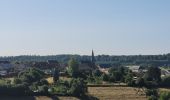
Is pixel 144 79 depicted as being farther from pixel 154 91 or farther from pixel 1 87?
pixel 1 87

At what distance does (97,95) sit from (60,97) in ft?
20.1

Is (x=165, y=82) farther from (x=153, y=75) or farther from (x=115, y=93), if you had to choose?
(x=115, y=93)

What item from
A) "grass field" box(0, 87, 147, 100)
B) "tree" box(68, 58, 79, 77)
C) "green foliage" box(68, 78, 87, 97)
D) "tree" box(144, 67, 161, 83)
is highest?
"tree" box(68, 58, 79, 77)

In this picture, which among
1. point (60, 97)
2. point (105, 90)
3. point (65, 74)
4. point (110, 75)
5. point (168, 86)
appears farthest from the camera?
point (65, 74)

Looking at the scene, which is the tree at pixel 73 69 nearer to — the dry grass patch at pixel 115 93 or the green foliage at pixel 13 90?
the dry grass patch at pixel 115 93

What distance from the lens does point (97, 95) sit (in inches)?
3012

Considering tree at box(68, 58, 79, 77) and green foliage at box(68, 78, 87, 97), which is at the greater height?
tree at box(68, 58, 79, 77)

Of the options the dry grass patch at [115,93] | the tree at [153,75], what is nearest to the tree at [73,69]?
the tree at [153,75]

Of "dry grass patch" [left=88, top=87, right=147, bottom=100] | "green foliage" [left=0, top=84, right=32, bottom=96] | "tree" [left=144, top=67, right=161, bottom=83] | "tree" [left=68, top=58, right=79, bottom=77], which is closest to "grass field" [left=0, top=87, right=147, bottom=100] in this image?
"dry grass patch" [left=88, top=87, right=147, bottom=100]

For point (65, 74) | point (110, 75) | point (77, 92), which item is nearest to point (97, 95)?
point (77, 92)

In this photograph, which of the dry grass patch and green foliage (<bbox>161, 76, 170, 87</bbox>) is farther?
green foliage (<bbox>161, 76, 170, 87</bbox>)

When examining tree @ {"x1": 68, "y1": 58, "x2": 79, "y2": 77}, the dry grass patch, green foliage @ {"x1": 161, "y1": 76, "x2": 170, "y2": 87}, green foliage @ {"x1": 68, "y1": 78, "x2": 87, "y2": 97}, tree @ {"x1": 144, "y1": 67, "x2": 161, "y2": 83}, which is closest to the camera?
the dry grass patch

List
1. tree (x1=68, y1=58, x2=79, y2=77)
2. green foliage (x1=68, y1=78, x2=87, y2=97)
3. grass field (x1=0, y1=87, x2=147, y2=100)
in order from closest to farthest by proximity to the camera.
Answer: grass field (x1=0, y1=87, x2=147, y2=100) < green foliage (x1=68, y1=78, x2=87, y2=97) < tree (x1=68, y1=58, x2=79, y2=77)

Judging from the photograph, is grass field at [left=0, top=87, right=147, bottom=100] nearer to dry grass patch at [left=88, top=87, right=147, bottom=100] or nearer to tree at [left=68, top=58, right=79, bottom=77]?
dry grass patch at [left=88, top=87, right=147, bottom=100]
